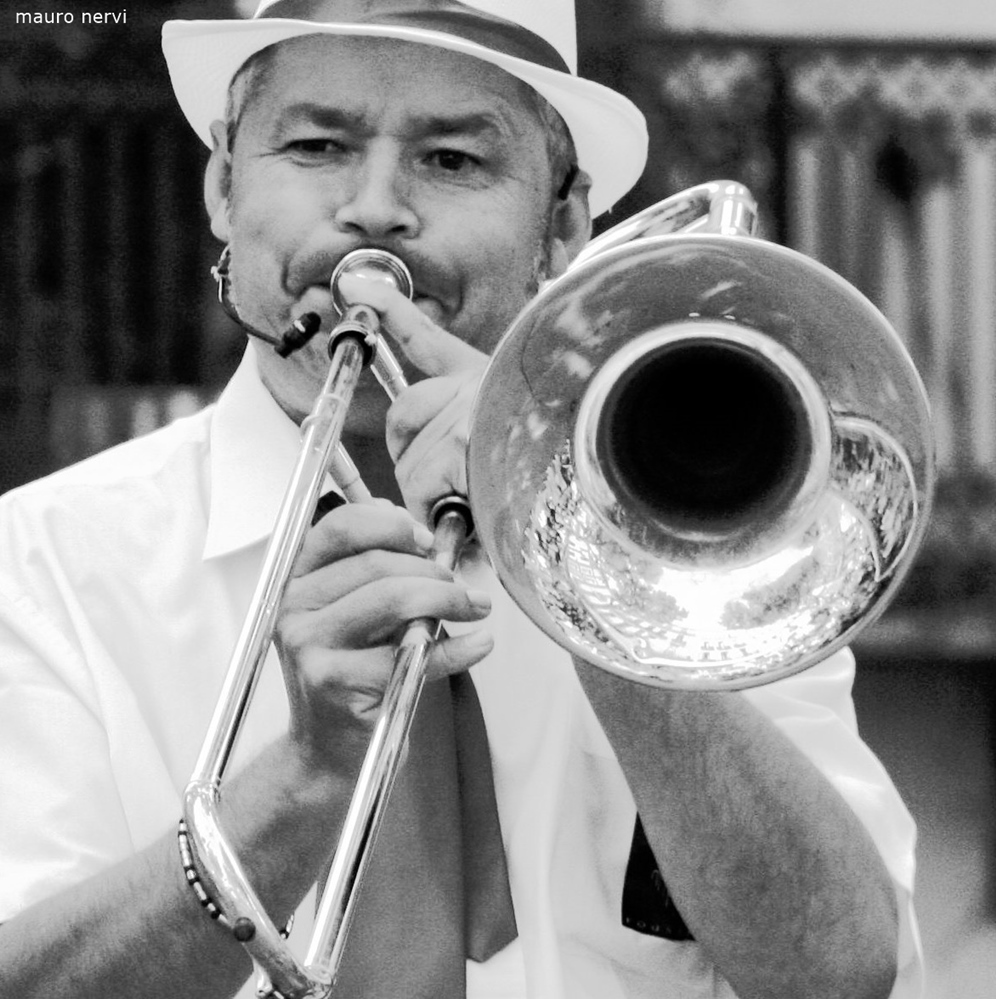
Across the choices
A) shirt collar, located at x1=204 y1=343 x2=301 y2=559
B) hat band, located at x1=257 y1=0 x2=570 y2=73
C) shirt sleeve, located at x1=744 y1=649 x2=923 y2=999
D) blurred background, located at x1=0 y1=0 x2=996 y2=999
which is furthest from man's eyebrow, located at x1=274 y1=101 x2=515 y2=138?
blurred background, located at x1=0 y1=0 x2=996 y2=999

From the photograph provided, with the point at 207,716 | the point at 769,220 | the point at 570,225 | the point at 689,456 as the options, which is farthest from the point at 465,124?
the point at 769,220

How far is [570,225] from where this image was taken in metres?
3.42

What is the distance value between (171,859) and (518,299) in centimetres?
105

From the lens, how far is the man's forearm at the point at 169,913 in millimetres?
2479

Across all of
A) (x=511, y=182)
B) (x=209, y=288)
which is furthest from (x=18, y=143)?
(x=511, y=182)

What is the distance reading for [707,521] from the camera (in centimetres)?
264

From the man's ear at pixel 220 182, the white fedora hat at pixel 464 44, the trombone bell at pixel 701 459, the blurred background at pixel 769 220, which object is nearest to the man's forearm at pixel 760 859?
the trombone bell at pixel 701 459

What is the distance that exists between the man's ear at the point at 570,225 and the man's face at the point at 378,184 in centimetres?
17

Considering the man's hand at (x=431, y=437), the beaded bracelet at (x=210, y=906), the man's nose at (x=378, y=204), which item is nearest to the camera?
the beaded bracelet at (x=210, y=906)

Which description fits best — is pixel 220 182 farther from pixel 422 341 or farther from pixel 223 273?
pixel 422 341

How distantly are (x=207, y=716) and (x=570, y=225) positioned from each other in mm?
1033

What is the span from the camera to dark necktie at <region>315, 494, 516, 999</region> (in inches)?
108

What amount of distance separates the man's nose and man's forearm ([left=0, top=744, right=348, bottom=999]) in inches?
31.7

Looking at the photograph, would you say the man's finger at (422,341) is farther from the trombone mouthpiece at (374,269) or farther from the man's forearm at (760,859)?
the man's forearm at (760,859)
